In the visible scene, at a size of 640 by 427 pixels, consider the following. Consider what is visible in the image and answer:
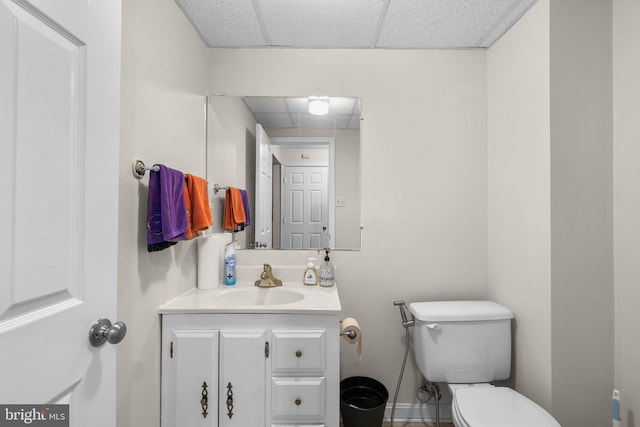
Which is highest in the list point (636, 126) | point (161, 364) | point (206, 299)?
point (636, 126)

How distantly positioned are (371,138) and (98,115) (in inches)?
56.8

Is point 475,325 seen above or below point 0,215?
below

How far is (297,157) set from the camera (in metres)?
1.89

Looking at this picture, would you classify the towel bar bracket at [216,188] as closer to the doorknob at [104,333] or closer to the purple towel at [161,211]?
the purple towel at [161,211]

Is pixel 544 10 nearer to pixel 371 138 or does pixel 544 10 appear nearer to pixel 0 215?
pixel 371 138

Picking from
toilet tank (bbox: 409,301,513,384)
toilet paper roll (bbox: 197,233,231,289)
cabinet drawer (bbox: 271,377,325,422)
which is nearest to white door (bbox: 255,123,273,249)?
toilet paper roll (bbox: 197,233,231,289)

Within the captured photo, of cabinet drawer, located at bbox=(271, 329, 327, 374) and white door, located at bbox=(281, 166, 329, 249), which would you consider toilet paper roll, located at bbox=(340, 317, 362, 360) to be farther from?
white door, located at bbox=(281, 166, 329, 249)

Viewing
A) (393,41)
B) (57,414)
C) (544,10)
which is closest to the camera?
(57,414)

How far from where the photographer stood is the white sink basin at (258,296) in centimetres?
168

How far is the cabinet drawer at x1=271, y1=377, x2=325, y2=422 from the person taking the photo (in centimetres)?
135

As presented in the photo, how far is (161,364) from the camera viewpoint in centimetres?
136

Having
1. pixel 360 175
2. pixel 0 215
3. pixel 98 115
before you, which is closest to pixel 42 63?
pixel 98 115

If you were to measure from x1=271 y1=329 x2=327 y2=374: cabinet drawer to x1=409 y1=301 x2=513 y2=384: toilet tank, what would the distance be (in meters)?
0.59

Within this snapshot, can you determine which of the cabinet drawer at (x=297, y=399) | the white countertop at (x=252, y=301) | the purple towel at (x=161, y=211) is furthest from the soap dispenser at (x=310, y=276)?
the purple towel at (x=161, y=211)
